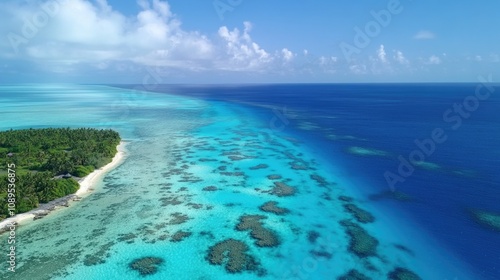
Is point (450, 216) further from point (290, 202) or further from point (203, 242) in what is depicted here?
point (203, 242)

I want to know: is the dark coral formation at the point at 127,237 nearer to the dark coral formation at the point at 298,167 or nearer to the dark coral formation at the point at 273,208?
the dark coral formation at the point at 273,208

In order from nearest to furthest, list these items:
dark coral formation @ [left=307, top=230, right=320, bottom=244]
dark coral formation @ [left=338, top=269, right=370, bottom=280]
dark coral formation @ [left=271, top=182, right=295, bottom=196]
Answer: dark coral formation @ [left=338, top=269, right=370, bottom=280] < dark coral formation @ [left=307, top=230, right=320, bottom=244] < dark coral formation @ [left=271, top=182, right=295, bottom=196]

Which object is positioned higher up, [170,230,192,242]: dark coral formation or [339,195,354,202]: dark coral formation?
[339,195,354,202]: dark coral formation

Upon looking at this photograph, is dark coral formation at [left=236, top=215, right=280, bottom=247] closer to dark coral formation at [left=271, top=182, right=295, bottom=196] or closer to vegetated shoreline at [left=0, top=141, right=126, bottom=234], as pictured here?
dark coral formation at [left=271, top=182, right=295, bottom=196]

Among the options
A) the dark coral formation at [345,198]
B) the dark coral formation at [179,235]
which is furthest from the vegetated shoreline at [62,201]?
the dark coral formation at [345,198]

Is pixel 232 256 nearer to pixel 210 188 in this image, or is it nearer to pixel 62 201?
pixel 210 188

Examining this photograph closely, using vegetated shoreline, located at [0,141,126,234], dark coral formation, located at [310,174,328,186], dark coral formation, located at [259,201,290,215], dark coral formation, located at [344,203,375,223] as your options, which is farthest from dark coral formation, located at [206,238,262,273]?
vegetated shoreline, located at [0,141,126,234]
